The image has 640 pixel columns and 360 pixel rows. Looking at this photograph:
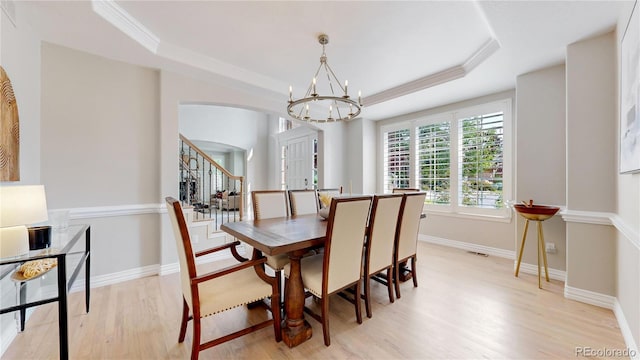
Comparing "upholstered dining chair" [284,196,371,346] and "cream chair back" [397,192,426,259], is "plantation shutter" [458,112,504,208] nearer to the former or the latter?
"cream chair back" [397,192,426,259]

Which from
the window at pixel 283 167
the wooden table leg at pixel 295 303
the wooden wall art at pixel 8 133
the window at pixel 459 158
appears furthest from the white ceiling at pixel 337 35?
the window at pixel 283 167

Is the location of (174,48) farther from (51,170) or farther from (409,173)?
(409,173)

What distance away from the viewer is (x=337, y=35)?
2.61 meters

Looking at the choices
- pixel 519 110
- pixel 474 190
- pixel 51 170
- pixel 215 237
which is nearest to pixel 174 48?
pixel 51 170

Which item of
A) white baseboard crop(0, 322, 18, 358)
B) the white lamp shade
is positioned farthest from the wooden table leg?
white baseboard crop(0, 322, 18, 358)

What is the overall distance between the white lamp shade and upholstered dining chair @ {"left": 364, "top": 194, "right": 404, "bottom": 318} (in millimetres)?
2253

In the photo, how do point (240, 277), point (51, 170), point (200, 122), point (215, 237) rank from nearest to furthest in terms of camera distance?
point (240, 277), point (51, 170), point (215, 237), point (200, 122)

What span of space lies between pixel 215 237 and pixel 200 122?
4999 millimetres

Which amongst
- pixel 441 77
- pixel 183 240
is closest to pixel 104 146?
A: pixel 183 240

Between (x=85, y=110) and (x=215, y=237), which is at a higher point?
(x=85, y=110)

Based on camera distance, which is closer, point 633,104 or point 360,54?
point 633,104

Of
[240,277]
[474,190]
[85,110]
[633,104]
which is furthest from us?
[474,190]

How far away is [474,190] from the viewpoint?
413cm

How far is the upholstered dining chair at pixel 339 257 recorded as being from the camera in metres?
1.79
